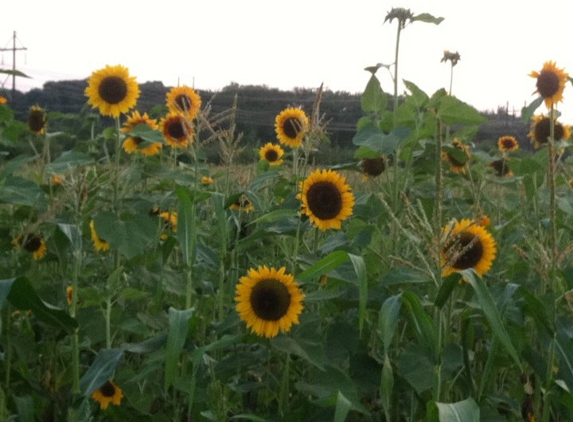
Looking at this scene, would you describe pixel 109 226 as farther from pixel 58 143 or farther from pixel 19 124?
pixel 58 143

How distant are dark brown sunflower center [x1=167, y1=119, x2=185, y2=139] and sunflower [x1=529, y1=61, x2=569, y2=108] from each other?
1.56 m

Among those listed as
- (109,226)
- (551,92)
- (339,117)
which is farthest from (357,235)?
(339,117)

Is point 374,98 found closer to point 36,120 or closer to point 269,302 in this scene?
point 269,302

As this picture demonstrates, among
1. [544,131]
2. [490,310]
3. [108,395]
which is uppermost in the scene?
[544,131]

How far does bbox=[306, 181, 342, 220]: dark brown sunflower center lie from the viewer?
2029 millimetres

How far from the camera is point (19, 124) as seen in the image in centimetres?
265

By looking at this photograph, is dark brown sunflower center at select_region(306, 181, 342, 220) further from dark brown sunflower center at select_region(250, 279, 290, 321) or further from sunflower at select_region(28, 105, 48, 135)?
sunflower at select_region(28, 105, 48, 135)

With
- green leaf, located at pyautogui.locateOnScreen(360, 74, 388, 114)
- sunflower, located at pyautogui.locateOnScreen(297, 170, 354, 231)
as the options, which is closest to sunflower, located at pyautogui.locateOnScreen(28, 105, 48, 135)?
green leaf, located at pyautogui.locateOnScreen(360, 74, 388, 114)

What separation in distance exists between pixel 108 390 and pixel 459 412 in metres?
0.85

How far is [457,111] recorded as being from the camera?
7.38ft

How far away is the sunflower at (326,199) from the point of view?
2023 mm

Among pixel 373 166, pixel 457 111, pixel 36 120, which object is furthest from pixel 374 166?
pixel 36 120

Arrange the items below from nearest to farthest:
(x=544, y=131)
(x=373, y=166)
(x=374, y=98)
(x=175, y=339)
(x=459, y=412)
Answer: (x=459, y=412) → (x=175, y=339) → (x=374, y=98) → (x=373, y=166) → (x=544, y=131)

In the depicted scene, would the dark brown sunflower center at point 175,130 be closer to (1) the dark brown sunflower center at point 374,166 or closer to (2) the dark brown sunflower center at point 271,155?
(1) the dark brown sunflower center at point 374,166
